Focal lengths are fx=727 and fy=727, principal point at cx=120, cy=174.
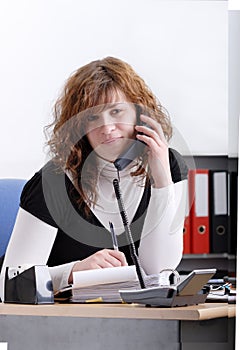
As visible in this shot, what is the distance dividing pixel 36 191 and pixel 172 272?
407 millimetres

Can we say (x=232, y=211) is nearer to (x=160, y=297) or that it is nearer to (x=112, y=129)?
(x=112, y=129)

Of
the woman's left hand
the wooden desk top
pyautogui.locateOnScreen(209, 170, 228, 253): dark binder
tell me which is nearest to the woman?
the woman's left hand

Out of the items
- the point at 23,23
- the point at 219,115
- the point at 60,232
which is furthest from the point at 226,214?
the point at 23,23

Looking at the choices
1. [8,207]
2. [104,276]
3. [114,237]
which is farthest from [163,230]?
[8,207]

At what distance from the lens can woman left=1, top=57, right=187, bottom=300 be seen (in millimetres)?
1838

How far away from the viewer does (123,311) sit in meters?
1.46

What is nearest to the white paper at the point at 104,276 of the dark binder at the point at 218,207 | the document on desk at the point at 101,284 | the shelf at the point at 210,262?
the document on desk at the point at 101,284

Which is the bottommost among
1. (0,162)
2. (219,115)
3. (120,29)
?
(0,162)

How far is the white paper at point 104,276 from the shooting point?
5.34ft

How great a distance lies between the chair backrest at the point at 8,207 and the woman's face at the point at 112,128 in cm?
23

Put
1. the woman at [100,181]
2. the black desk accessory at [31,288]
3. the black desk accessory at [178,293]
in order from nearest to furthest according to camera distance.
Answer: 1. the black desk accessory at [178,293]
2. the black desk accessory at [31,288]
3. the woman at [100,181]

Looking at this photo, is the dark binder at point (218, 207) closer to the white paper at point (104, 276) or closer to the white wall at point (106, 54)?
the white wall at point (106, 54)

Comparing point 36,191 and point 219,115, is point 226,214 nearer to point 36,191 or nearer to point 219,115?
point 219,115

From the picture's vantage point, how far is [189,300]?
4.77ft
